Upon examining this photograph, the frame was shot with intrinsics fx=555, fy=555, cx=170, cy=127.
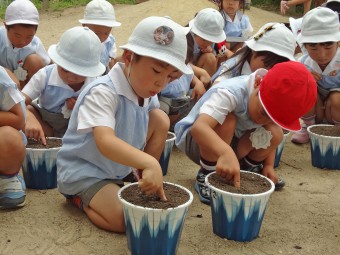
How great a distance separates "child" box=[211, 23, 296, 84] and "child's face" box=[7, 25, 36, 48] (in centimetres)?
122

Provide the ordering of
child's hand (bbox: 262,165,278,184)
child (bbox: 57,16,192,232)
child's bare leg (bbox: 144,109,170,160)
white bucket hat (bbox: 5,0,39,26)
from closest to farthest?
child (bbox: 57,16,192,232) → child's bare leg (bbox: 144,109,170,160) → child's hand (bbox: 262,165,278,184) → white bucket hat (bbox: 5,0,39,26)

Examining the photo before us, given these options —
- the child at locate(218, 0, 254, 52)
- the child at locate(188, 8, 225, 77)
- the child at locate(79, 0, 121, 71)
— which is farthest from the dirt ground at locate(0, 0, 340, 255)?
the child at locate(218, 0, 254, 52)

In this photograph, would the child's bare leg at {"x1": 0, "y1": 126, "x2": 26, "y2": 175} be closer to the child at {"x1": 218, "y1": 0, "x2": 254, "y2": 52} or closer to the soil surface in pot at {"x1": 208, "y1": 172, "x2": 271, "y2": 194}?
the soil surface in pot at {"x1": 208, "y1": 172, "x2": 271, "y2": 194}

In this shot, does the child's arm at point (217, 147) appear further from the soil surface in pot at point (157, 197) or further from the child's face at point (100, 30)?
the child's face at point (100, 30)

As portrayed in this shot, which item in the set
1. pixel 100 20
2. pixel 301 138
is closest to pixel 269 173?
pixel 301 138

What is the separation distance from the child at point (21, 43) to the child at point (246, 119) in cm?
122

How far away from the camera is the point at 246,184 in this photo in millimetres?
2064

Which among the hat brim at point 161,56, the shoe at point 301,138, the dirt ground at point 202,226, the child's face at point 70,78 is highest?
the hat brim at point 161,56

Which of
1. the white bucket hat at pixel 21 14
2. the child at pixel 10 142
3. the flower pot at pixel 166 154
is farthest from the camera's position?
the white bucket hat at pixel 21 14

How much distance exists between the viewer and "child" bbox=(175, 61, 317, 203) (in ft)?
6.64

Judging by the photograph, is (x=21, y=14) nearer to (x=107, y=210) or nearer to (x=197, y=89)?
(x=197, y=89)

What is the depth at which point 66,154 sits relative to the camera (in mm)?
2135

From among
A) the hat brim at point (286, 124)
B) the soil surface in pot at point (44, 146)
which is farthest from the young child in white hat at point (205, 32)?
the hat brim at point (286, 124)

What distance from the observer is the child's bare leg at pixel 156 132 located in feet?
7.56
